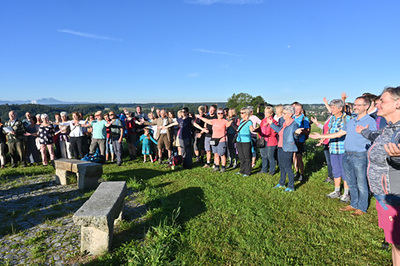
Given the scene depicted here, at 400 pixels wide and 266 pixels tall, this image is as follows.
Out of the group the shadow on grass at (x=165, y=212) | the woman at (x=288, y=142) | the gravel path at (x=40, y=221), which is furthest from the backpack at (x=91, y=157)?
the woman at (x=288, y=142)

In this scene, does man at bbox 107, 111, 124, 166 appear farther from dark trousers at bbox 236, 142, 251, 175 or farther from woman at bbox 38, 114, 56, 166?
dark trousers at bbox 236, 142, 251, 175

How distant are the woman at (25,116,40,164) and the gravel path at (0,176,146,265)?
316cm

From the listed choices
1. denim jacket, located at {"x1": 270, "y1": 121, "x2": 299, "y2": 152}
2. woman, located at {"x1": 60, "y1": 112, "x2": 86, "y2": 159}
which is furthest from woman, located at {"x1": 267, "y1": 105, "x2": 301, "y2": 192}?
woman, located at {"x1": 60, "y1": 112, "x2": 86, "y2": 159}

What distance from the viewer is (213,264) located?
10.4 feet

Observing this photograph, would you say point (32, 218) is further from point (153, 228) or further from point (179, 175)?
point (179, 175)

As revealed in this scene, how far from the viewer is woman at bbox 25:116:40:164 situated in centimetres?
958

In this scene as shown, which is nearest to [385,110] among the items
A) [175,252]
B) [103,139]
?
[175,252]

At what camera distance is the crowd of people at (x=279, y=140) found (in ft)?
7.97

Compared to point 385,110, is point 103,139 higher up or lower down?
lower down

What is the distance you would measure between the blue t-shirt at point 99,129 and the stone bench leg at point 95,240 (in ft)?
19.9

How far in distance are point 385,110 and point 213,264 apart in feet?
9.35

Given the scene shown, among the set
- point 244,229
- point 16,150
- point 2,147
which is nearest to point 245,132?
point 244,229

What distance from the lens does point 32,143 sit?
9.65 meters

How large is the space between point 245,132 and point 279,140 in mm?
1327
